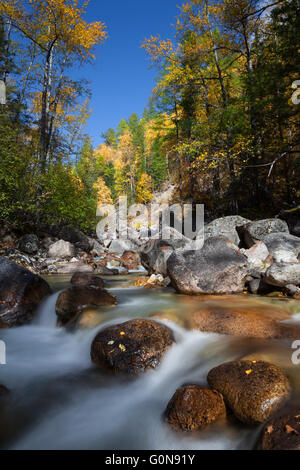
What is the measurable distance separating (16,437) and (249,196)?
42.9ft

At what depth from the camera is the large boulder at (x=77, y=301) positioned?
4.36 metres

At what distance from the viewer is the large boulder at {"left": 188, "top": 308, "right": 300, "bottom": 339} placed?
10.5 ft

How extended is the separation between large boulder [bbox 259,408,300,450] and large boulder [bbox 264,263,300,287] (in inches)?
129

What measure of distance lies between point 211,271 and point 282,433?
3629mm

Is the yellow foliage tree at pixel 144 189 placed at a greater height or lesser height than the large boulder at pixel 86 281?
greater

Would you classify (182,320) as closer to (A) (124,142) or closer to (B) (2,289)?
(B) (2,289)

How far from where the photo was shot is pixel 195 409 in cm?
207

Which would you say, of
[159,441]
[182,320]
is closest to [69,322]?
[182,320]

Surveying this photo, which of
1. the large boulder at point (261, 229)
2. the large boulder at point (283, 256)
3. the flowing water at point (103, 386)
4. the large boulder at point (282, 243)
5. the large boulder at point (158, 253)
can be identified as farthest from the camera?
the large boulder at point (261, 229)

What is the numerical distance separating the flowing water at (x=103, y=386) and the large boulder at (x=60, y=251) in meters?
7.07

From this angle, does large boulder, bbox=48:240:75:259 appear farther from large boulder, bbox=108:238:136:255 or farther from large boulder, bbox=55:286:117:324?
large boulder, bbox=55:286:117:324

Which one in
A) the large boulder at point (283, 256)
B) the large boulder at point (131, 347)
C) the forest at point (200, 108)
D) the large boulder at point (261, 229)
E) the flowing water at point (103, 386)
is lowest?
the flowing water at point (103, 386)

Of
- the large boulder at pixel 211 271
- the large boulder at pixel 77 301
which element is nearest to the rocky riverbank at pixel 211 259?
the large boulder at pixel 211 271

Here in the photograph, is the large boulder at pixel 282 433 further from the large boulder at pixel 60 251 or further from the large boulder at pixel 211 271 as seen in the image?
the large boulder at pixel 60 251
